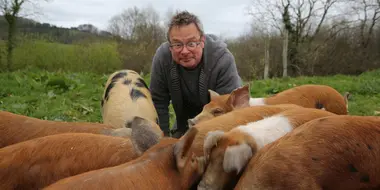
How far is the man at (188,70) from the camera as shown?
432 centimetres

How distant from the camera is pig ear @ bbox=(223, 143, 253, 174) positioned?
1.77 metres

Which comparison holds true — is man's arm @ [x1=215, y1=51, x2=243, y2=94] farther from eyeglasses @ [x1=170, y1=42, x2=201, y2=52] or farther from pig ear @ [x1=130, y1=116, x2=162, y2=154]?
pig ear @ [x1=130, y1=116, x2=162, y2=154]

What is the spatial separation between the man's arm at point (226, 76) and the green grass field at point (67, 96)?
357cm

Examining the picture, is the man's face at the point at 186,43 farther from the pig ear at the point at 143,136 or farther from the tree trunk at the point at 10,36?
the tree trunk at the point at 10,36

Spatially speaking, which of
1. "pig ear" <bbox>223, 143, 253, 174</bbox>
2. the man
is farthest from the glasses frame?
"pig ear" <bbox>223, 143, 253, 174</bbox>

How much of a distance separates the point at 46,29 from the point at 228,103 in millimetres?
29932

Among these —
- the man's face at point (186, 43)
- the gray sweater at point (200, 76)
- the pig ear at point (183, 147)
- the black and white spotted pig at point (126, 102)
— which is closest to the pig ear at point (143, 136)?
the pig ear at point (183, 147)

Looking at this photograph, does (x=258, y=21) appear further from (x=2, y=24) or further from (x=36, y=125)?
(x=36, y=125)

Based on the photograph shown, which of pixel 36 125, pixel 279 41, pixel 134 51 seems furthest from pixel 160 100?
pixel 279 41

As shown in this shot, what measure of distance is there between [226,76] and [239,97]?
111 centimetres

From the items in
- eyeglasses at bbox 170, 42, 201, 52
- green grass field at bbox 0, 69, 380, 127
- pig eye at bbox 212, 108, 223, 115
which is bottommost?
green grass field at bbox 0, 69, 380, 127

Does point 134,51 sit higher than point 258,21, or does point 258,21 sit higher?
point 258,21

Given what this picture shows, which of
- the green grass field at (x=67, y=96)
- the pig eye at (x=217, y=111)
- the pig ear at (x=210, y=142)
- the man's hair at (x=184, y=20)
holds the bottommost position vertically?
the green grass field at (x=67, y=96)

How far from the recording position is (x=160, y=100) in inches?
217
